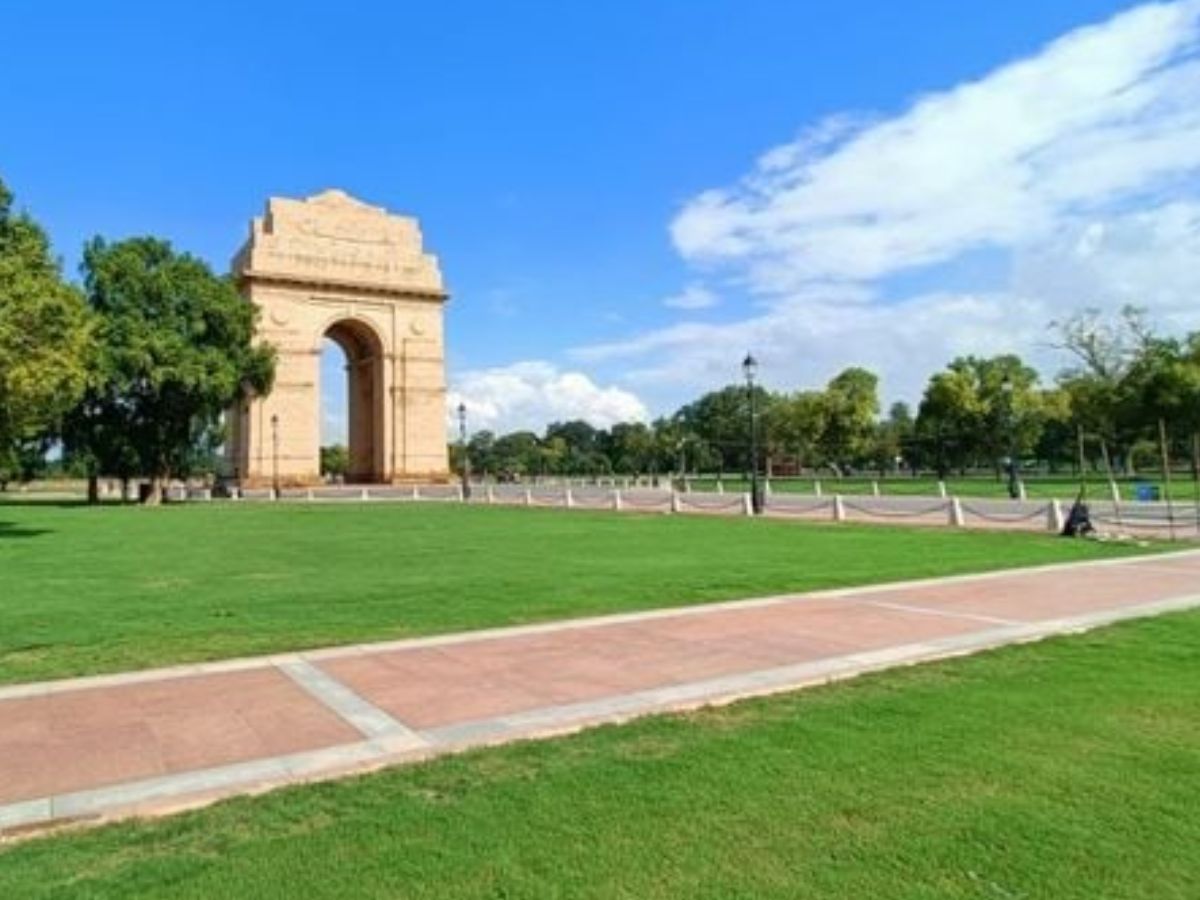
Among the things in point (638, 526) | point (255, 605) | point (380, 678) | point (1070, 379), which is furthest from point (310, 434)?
point (380, 678)

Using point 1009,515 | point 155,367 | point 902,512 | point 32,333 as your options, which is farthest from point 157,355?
point 1009,515

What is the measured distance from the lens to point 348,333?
250ft

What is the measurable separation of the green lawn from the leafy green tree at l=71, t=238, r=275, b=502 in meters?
42.4

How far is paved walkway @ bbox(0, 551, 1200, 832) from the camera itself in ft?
18.3

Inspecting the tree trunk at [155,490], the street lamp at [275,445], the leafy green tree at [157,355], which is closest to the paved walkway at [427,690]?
the leafy green tree at [157,355]

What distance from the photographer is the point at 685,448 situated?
121 metres

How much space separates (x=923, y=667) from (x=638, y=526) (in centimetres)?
1852

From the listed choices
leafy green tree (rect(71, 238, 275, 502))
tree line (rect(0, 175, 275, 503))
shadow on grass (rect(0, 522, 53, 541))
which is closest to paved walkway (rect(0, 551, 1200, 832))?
shadow on grass (rect(0, 522, 53, 541))

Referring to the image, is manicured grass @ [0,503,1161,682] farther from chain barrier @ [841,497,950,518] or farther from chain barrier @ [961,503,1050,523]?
chain barrier @ [841,497,950,518]

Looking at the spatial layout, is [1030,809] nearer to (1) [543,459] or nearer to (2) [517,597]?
(2) [517,597]

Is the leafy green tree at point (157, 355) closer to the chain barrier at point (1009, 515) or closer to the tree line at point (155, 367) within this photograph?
the tree line at point (155, 367)

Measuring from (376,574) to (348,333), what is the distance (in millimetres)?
63950

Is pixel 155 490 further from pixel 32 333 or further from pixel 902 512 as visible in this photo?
pixel 902 512

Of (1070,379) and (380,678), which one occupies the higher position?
(1070,379)
